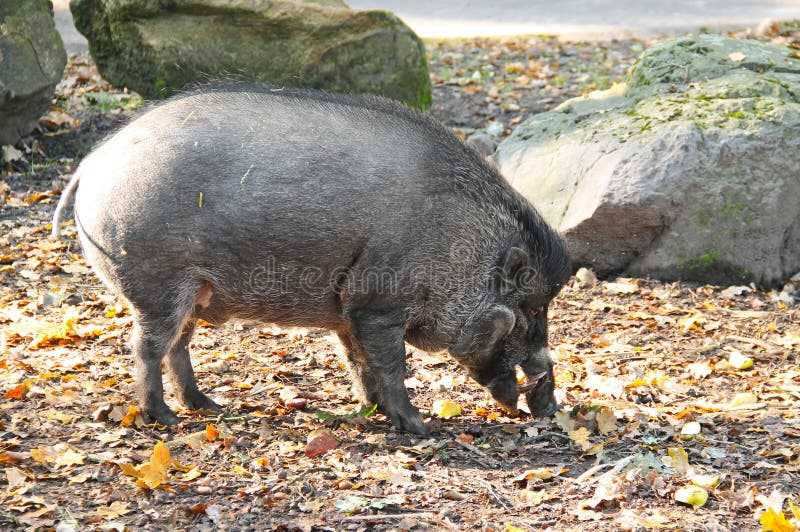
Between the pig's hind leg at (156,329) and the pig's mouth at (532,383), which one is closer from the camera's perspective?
the pig's hind leg at (156,329)

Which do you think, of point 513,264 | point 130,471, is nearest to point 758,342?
point 513,264

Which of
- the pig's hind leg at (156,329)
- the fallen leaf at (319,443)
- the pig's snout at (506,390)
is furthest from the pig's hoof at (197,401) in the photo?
→ the pig's snout at (506,390)

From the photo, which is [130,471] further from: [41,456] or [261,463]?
[261,463]

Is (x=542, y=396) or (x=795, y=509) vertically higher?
(x=795, y=509)

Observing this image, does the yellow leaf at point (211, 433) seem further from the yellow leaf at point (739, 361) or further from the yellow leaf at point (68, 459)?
the yellow leaf at point (739, 361)

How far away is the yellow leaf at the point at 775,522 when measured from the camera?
3.76m

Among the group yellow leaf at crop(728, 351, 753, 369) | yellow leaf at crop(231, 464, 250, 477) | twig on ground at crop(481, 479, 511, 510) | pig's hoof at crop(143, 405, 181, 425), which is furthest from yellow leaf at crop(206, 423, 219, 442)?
yellow leaf at crop(728, 351, 753, 369)

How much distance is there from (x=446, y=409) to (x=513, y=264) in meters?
0.84

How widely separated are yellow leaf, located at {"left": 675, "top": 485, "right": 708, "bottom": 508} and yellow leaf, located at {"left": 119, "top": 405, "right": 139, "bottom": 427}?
2.44m

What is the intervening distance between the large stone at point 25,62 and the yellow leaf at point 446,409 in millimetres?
4868

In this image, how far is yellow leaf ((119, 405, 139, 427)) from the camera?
484cm

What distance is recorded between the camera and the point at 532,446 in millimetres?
4820

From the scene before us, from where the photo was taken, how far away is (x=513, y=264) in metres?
5.00

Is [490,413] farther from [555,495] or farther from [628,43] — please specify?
[628,43]
